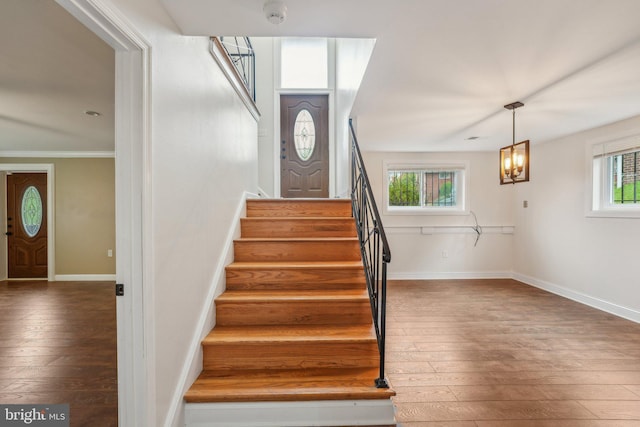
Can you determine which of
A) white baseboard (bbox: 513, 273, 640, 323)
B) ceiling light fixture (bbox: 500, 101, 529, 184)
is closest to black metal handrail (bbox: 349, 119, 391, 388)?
ceiling light fixture (bbox: 500, 101, 529, 184)

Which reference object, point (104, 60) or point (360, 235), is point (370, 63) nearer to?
point (360, 235)

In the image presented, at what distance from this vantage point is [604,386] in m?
2.00

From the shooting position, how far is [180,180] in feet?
5.15

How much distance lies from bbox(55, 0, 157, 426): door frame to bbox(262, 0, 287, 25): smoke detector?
592mm

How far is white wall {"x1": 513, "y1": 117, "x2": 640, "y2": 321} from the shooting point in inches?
128

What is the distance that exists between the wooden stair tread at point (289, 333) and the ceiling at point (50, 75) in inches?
79.2

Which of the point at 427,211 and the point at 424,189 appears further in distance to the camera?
the point at 424,189

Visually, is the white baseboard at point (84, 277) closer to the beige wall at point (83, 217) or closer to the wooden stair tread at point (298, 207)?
the beige wall at point (83, 217)

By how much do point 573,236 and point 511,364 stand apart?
107 inches

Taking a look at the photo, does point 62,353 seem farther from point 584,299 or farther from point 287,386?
point 584,299

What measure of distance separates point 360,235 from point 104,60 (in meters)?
2.35

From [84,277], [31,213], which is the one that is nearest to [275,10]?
[84,277]

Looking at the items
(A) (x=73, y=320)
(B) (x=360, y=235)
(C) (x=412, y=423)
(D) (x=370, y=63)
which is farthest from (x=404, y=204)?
(A) (x=73, y=320)

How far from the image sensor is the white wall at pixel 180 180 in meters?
1.34
